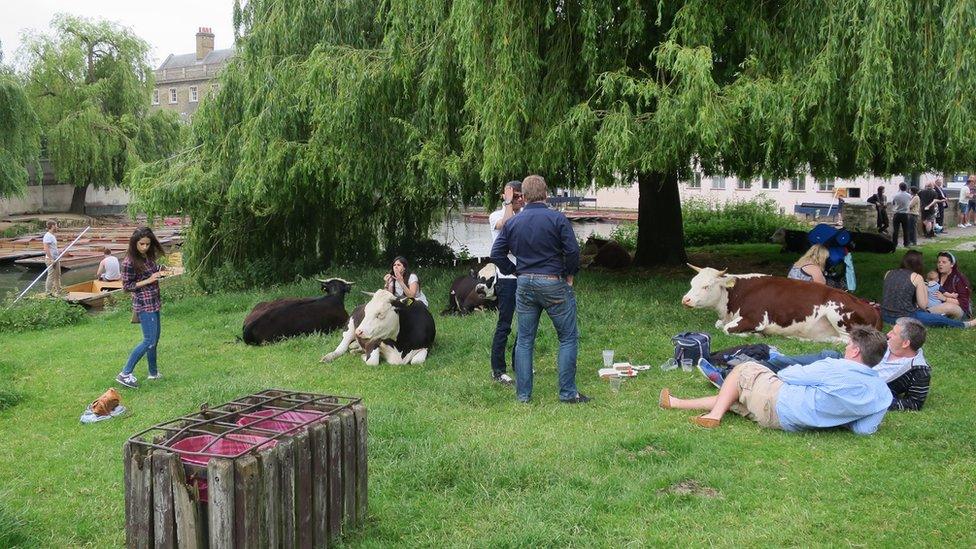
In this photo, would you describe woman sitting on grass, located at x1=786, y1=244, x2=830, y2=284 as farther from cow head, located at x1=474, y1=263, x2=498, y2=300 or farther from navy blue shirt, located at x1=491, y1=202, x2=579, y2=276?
navy blue shirt, located at x1=491, y1=202, x2=579, y2=276

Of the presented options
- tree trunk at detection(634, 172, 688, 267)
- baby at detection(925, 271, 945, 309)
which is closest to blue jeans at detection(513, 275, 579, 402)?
baby at detection(925, 271, 945, 309)

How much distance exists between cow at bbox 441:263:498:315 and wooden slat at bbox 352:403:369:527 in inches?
271

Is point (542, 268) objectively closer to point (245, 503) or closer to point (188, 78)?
point (245, 503)

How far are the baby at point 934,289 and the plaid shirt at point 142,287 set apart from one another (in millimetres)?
8946

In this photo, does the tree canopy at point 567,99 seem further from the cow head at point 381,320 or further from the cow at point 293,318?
the cow at point 293,318

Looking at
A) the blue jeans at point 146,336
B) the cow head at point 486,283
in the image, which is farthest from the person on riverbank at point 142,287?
the cow head at point 486,283

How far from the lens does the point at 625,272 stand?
14.8m

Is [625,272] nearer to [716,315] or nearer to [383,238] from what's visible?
[716,315]

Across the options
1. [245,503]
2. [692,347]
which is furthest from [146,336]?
[692,347]

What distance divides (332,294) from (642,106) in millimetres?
4947

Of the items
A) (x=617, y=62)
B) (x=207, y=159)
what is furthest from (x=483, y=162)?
(x=207, y=159)

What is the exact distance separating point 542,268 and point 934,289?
610cm

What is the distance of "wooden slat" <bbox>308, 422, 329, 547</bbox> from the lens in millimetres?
4578

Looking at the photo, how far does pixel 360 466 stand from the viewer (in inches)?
196
